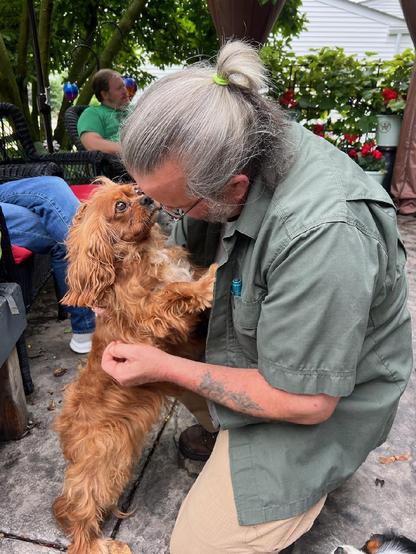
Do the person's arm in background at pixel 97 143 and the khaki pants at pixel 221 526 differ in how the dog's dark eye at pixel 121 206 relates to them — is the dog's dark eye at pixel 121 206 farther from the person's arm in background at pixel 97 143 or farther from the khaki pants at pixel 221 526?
the person's arm in background at pixel 97 143

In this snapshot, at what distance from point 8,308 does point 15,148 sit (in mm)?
2791

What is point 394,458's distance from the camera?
7.34 ft

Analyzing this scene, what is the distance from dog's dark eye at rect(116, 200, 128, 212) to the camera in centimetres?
195

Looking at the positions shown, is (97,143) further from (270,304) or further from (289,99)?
(270,304)

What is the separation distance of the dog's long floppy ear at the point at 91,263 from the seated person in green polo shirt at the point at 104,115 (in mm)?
2739

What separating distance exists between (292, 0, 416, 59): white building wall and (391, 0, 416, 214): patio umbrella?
14.0m

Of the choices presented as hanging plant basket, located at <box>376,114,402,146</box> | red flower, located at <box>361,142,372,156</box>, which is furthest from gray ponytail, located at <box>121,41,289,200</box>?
hanging plant basket, located at <box>376,114,402,146</box>

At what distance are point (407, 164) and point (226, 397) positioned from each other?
525cm

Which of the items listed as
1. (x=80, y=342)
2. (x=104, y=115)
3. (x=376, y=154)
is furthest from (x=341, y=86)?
(x=80, y=342)

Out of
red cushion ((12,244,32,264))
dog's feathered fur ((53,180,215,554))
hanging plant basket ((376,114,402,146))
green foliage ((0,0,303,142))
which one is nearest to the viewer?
dog's feathered fur ((53,180,215,554))

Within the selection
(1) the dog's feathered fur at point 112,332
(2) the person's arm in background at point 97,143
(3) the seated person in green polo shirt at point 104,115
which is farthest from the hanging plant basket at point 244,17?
(1) the dog's feathered fur at point 112,332

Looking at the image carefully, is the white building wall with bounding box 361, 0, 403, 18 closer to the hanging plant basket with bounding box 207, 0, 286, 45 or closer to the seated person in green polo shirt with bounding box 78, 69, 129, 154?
the hanging plant basket with bounding box 207, 0, 286, 45

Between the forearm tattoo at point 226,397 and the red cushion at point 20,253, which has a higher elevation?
the forearm tattoo at point 226,397

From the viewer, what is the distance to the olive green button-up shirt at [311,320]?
1.20 m
